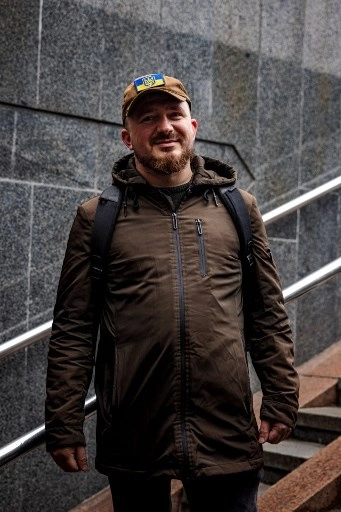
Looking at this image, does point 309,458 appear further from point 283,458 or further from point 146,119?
point 146,119

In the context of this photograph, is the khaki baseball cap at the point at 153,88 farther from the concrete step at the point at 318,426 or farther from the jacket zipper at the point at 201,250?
the concrete step at the point at 318,426

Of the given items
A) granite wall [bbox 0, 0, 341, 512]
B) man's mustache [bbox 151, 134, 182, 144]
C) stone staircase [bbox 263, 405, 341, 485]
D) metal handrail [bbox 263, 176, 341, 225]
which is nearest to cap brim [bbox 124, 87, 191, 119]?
man's mustache [bbox 151, 134, 182, 144]

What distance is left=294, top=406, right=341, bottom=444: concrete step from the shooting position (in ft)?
17.0

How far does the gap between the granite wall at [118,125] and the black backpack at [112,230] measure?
1748 millimetres

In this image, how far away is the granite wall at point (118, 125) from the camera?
15.7 ft

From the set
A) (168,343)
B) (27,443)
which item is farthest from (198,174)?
(27,443)

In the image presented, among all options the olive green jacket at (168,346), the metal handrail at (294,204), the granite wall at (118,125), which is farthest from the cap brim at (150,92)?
the metal handrail at (294,204)

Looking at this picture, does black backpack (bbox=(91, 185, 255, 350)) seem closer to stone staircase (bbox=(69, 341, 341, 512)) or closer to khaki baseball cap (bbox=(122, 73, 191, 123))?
khaki baseball cap (bbox=(122, 73, 191, 123))

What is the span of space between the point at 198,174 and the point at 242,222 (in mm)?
230

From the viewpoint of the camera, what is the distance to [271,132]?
6.37m

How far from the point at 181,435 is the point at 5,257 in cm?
214

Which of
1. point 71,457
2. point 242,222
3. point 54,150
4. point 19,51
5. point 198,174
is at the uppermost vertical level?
point 19,51

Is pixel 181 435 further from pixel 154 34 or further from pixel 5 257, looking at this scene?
pixel 154 34

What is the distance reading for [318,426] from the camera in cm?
525
